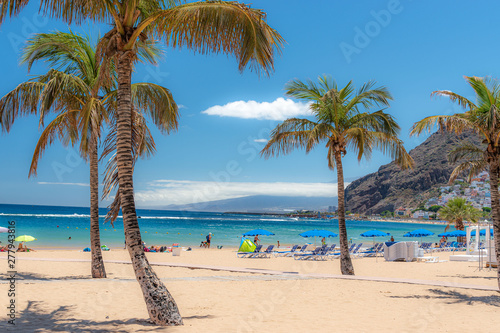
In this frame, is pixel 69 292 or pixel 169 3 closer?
pixel 169 3

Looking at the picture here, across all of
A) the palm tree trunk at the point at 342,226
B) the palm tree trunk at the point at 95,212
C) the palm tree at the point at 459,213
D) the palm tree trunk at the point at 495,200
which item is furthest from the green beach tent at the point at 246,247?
the palm tree at the point at 459,213

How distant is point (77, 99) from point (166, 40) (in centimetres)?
551

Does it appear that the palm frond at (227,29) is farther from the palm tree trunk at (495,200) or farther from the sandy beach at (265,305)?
the palm tree trunk at (495,200)

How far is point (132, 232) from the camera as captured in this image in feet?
22.2

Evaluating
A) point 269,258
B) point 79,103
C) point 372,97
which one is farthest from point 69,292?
point 269,258

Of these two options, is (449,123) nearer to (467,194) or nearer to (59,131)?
(59,131)

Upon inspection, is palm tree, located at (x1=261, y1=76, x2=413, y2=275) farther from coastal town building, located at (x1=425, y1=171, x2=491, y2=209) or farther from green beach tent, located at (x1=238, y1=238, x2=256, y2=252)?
coastal town building, located at (x1=425, y1=171, x2=491, y2=209)

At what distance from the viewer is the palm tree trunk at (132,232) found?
21.8 ft

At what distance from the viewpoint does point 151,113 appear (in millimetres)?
9461

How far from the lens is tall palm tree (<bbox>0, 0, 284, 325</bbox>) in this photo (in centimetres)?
→ 663

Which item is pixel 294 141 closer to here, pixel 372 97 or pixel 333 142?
pixel 333 142

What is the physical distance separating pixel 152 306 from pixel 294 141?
920 cm

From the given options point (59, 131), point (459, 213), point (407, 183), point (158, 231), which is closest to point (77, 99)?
point (59, 131)

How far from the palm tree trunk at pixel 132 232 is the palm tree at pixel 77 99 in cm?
175
